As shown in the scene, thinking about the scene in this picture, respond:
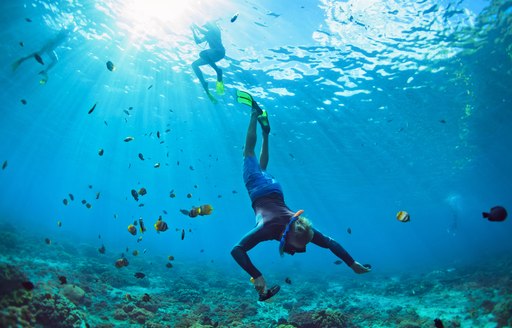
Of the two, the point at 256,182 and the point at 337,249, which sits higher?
the point at 256,182

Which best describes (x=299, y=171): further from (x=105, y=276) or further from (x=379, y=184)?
(x=105, y=276)

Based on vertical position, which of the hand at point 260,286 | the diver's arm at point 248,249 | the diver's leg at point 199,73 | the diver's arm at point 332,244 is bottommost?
the hand at point 260,286

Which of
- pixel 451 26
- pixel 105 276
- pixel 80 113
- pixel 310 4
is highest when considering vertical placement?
pixel 80 113

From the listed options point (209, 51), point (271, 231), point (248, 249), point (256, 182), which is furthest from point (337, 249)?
point (209, 51)

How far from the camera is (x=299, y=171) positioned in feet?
126

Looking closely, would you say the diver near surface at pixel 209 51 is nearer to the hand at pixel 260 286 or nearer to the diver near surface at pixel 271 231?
the diver near surface at pixel 271 231

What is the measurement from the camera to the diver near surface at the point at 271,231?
15.2 ft

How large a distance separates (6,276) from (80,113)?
28.9 m

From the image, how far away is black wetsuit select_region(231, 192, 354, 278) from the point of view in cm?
468

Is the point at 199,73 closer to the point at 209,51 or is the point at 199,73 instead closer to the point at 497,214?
the point at 209,51

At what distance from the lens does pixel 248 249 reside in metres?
4.91

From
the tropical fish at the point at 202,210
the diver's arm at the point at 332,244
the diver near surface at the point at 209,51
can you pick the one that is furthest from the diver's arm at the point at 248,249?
the diver near surface at the point at 209,51

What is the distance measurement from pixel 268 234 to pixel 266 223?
0.23 meters

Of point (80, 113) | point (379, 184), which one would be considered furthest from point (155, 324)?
point (379, 184)
